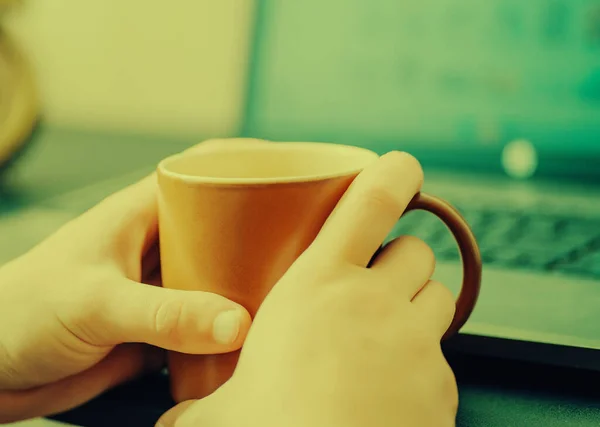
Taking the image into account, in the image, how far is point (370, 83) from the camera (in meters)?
0.77

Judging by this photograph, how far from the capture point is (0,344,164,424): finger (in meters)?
0.37

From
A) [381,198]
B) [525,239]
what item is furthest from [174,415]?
[525,239]

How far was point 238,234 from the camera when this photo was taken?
0.30 metres

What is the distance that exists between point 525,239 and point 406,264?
0.24 meters

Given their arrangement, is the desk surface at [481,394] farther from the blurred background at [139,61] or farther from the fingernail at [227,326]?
the blurred background at [139,61]

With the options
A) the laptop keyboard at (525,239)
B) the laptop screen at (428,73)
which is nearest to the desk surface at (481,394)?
the laptop keyboard at (525,239)

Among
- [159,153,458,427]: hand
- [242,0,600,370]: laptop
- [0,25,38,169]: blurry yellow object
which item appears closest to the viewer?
[159,153,458,427]: hand

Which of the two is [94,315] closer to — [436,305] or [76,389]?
[76,389]

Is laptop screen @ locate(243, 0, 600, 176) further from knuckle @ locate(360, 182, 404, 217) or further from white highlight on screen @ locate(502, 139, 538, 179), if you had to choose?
knuckle @ locate(360, 182, 404, 217)

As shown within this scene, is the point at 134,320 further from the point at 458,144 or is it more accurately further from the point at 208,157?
the point at 458,144

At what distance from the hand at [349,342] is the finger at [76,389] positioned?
3.4 inches

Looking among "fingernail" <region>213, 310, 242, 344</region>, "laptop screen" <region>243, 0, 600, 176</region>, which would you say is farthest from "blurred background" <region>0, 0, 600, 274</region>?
"fingernail" <region>213, 310, 242, 344</region>

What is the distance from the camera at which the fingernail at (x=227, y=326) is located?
0.99ft

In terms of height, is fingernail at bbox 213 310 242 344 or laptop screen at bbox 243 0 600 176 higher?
laptop screen at bbox 243 0 600 176
